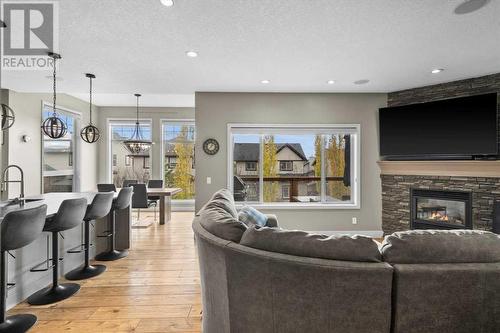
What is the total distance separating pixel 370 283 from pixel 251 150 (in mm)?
3878

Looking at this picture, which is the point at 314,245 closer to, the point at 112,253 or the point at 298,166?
the point at 112,253

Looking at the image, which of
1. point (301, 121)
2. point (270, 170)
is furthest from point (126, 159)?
point (301, 121)

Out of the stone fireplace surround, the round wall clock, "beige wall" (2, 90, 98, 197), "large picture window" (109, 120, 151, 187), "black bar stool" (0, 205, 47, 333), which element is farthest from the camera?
"large picture window" (109, 120, 151, 187)

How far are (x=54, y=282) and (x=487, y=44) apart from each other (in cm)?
525

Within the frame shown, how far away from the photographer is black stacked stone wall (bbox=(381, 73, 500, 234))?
152 inches

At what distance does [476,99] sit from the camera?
3900 mm

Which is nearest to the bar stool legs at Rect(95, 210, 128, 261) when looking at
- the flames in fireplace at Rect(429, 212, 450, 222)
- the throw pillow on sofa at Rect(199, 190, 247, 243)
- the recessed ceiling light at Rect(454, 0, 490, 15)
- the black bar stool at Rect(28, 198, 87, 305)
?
the black bar stool at Rect(28, 198, 87, 305)

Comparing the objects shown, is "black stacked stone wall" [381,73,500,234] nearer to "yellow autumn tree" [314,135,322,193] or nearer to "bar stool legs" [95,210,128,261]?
"yellow autumn tree" [314,135,322,193]

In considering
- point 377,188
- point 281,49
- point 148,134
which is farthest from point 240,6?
point 148,134

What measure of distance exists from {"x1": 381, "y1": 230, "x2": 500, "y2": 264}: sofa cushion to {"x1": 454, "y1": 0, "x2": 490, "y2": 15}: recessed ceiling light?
1.90m

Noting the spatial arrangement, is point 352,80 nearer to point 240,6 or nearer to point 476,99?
point 476,99

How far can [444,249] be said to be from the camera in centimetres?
134

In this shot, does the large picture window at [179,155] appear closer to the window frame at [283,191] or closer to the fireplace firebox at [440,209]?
the window frame at [283,191]

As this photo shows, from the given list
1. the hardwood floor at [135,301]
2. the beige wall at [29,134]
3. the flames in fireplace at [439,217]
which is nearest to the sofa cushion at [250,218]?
the hardwood floor at [135,301]
